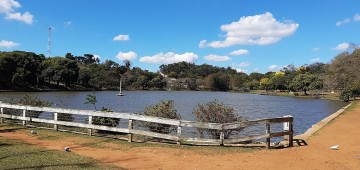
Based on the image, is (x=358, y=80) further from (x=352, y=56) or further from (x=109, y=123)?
(x=109, y=123)

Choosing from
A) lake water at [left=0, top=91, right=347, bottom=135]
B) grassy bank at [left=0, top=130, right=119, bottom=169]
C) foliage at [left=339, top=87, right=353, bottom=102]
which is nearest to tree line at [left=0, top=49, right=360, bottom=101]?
foliage at [left=339, top=87, right=353, bottom=102]

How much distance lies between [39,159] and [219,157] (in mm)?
5278

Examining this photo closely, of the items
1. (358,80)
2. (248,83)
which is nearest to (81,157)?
(358,80)

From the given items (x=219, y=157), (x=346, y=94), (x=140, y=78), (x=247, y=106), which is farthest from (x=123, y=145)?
(x=140, y=78)

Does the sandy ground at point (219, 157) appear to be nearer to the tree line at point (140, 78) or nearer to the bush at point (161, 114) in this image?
the bush at point (161, 114)

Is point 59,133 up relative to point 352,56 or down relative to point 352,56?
down

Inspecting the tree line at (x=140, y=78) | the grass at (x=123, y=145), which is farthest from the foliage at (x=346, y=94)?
the grass at (x=123, y=145)

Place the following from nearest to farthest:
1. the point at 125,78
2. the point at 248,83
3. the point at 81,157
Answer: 1. the point at 81,157
2. the point at 125,78
3. the point at 248,83

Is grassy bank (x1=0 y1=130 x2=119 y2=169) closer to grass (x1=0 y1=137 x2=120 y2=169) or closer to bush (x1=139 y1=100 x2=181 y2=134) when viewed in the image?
grass (x1=0 y1=137 x2=120 y2=169)

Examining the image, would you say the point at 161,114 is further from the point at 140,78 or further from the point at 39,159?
the point at 140,78

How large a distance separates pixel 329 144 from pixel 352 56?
194 ft

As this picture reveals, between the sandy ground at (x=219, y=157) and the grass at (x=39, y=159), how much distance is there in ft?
1.98

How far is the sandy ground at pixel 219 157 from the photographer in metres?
9.82

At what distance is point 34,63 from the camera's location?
10281cm
